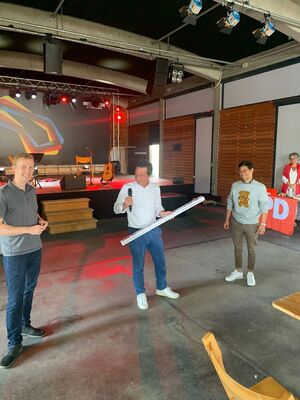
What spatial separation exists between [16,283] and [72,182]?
17.1 feet

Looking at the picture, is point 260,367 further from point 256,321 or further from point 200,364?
point 256,321

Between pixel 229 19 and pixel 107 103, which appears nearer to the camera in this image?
pixel 229 19

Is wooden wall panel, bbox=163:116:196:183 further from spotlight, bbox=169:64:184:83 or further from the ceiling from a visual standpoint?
spotlight, bbox=169:64:184:83

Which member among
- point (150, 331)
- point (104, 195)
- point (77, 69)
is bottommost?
point (150, 331)

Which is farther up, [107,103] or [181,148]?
[107,103]

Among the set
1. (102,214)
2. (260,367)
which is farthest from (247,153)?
(260,367)

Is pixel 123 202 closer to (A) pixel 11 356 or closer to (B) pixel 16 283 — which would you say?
(B) pixel 16 283

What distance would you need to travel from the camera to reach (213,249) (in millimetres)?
5348

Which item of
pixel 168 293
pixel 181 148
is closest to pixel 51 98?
pixel 181 148

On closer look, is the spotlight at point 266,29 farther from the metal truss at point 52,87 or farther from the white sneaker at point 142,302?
the metal truss at point 52,87

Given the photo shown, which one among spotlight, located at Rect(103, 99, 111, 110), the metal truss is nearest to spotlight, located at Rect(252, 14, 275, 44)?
the metal truss

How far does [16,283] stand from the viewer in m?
2.33

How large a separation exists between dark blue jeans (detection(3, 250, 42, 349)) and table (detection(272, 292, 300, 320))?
1.77 meters

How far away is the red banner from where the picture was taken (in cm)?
594
